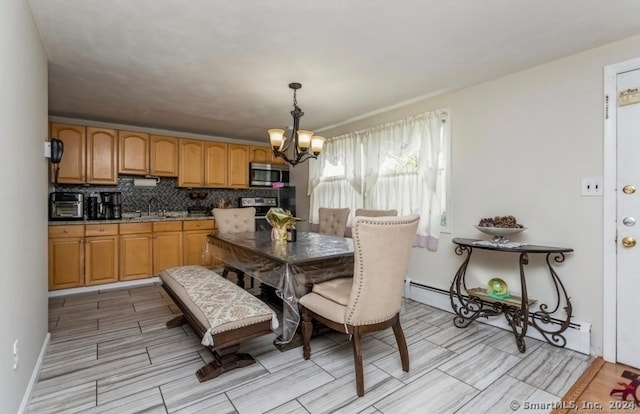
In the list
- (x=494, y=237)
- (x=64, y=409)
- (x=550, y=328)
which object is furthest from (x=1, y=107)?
(x=550, y=328)

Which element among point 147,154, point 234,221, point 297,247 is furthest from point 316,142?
point 147,154

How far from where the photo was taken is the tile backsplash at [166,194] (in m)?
4.41

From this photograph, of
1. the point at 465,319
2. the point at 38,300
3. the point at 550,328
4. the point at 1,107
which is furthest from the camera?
the point at 465,319

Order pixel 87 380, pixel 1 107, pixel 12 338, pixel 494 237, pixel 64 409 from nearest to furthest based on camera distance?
pixel 1 107 < pixel 12 338 < pixel 64 409 < pixel 87 380 < pixel 494 237

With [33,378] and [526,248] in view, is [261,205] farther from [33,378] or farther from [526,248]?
[526,248]

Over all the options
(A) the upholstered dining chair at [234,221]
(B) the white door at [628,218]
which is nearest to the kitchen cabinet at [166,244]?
(A) the upholstered dining chair at [234,221]

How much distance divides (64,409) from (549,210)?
3582 mm

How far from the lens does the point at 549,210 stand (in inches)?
98.1

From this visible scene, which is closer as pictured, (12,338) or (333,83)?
(12,338)

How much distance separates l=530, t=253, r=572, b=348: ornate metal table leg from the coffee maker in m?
5.04

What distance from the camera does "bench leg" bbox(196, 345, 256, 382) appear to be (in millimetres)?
1959

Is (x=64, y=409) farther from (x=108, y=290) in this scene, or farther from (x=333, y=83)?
(x=333, y=83)

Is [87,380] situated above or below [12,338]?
below

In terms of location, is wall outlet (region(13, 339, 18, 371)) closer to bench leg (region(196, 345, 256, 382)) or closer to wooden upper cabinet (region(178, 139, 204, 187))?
bench leg (region(196, 345, 256, 382))
